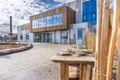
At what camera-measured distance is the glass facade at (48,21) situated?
20.8 meters

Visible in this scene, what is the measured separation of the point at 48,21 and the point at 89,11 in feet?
21.8

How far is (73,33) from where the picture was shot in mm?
19812

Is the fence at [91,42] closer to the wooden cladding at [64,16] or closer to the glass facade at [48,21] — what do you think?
the wooden cladding at [64,16]

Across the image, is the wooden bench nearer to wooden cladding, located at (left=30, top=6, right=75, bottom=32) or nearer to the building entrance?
wooden cladding, located at (left=30, top=6, right=75, bottom=32)

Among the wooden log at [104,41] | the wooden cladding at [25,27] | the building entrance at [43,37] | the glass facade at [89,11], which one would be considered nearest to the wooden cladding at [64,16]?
the building entrance at [43,37]

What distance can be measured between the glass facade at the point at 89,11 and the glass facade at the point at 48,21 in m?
4.31

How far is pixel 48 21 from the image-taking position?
2280 centimetres

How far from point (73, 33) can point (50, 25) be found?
451 cm

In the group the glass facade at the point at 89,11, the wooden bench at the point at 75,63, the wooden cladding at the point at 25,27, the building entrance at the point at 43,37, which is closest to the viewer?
the wooden bench at the point at 75,63

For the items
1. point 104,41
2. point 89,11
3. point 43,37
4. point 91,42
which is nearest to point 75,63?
point 104,41

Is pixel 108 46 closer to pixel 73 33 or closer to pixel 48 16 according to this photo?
pixel 73 33

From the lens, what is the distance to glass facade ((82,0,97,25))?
2123 centimetres

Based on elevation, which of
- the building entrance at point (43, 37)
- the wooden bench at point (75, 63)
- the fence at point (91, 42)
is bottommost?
the wooden bench at point (75, 63)

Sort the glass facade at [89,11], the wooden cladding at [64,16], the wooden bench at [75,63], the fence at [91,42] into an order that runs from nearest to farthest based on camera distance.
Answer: the wooden bench at [75,63] → the fence at [91,42] → the wooden cladding at [64,16] → the glass facade at [89,11]
